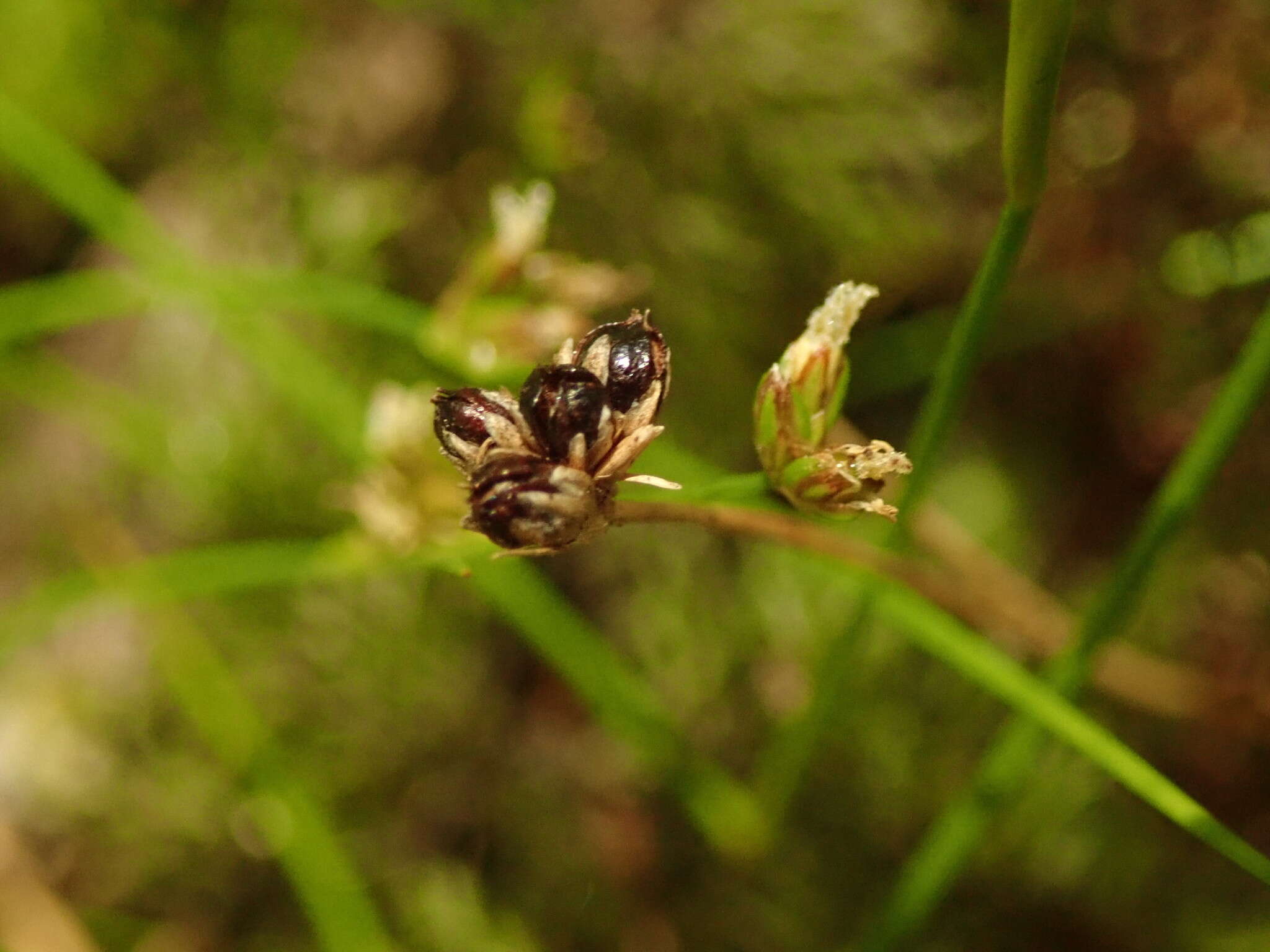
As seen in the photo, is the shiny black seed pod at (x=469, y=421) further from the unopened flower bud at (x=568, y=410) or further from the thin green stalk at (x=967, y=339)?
the thin green stalk at (x=967, y=339)

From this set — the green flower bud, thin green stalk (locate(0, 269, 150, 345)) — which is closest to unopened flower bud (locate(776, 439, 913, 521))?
the green flower bud

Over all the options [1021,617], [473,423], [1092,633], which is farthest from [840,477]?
[1021,617]

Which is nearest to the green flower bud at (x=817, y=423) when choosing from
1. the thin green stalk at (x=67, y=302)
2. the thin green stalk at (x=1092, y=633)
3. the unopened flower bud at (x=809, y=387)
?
the unopened flower bud at (x=809, y=387)

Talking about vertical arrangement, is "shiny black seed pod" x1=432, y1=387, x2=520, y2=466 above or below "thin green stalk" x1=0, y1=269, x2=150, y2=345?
below

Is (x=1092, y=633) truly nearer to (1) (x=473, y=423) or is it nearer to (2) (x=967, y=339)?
(2) (x=967, y=339)

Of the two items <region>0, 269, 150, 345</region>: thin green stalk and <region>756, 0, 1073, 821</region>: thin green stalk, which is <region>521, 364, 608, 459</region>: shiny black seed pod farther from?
<region>0, 269, 150, 345</region>: thin green stalk

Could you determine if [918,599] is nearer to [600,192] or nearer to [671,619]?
[671,619]
